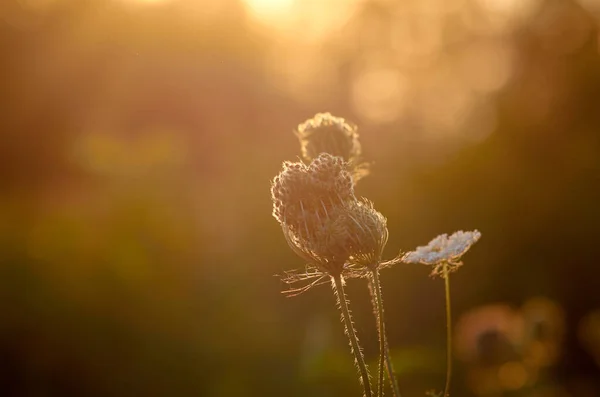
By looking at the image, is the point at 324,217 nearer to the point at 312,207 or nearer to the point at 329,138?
the point at 312,207

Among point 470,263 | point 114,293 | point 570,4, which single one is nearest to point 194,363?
point 114,293

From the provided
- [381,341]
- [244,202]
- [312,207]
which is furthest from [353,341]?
[244,202]

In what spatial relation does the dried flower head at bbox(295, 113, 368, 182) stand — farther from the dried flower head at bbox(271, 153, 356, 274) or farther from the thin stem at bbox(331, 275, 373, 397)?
the thin stem at bbox(331, 275, 373, 397)

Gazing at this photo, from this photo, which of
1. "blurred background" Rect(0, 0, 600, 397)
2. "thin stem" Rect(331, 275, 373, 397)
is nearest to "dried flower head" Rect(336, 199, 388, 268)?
"thin stem" Rect(331, 275, 373, 397)

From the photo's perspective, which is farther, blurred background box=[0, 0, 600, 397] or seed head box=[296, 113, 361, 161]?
blurred background box=[0, 0, 600, 397]

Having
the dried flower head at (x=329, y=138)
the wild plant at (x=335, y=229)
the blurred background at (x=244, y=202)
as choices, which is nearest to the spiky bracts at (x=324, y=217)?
the wild plant at (x=335, y=229)

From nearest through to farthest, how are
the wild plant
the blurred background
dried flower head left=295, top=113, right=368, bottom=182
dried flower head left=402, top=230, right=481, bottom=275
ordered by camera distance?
1. the wild plant
2. dried flower head left=402, top=230, right=481, bottom=275
3. dried flower head left=295, top=113, right=368, bottom=182
4. the blurred background

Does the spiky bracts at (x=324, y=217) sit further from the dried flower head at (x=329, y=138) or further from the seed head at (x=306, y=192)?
the dried flower head at (x=329, y=138)
